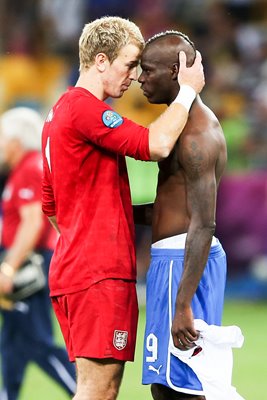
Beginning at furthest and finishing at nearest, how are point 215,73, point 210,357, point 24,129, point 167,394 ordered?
point 215,73 < point 24,129 < point 167,394 < point 210,357

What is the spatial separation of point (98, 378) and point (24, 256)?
95.8 inches

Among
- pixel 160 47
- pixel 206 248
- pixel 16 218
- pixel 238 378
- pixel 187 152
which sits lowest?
pixel 238 378

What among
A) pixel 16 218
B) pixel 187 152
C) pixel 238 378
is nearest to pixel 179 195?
pixel 187 152

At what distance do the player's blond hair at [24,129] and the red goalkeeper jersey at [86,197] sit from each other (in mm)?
2354

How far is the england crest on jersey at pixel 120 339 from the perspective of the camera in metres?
5.52

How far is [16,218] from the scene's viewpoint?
7859mm

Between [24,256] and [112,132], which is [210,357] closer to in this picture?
[112,132]

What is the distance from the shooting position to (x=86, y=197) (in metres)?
5.53

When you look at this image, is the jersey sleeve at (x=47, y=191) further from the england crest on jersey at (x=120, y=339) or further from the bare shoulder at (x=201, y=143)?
the england crest on jersey at (x=120, y=339)

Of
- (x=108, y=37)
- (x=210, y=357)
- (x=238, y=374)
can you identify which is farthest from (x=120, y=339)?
(x=238, y=374)

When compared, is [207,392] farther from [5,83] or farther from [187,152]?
[5,83]

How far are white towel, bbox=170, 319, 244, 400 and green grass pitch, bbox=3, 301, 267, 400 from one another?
283 cm

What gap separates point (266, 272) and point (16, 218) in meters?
6.02

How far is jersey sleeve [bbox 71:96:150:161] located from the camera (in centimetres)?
538
